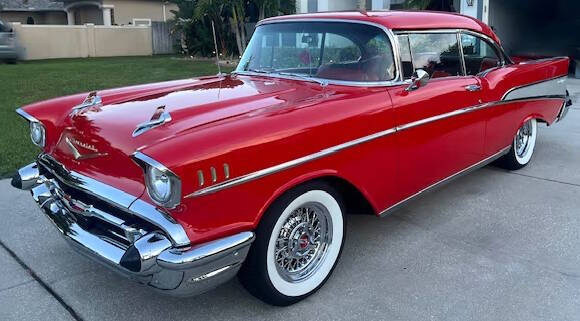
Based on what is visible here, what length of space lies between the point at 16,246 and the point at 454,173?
334cm

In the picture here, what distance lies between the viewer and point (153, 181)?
2.41 m


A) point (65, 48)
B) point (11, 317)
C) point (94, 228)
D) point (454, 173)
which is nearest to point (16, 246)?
point (11, 317)

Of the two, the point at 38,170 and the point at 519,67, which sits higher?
the point at 519,67

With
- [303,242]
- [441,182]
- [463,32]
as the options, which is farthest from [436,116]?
[303,242]

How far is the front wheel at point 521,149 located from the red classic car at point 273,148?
0.70m

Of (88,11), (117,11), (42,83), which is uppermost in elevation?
(88,11)

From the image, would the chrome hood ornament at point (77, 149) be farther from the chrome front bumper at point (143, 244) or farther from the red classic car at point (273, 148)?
the chrome front bumper at point (143, 244)

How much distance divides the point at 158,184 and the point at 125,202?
25 centimetres

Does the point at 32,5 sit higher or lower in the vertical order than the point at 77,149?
higher

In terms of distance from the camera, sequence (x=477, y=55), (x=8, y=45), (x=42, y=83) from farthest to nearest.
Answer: (x=8, y=45) < (x=42, y=83) < (x=477, y=55)

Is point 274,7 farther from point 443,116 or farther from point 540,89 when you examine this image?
point 443,116

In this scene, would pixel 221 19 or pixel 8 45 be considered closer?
pixel 221 19

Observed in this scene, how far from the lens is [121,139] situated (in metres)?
2.70

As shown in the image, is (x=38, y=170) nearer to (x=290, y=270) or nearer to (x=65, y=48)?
(x=290, y=270)
